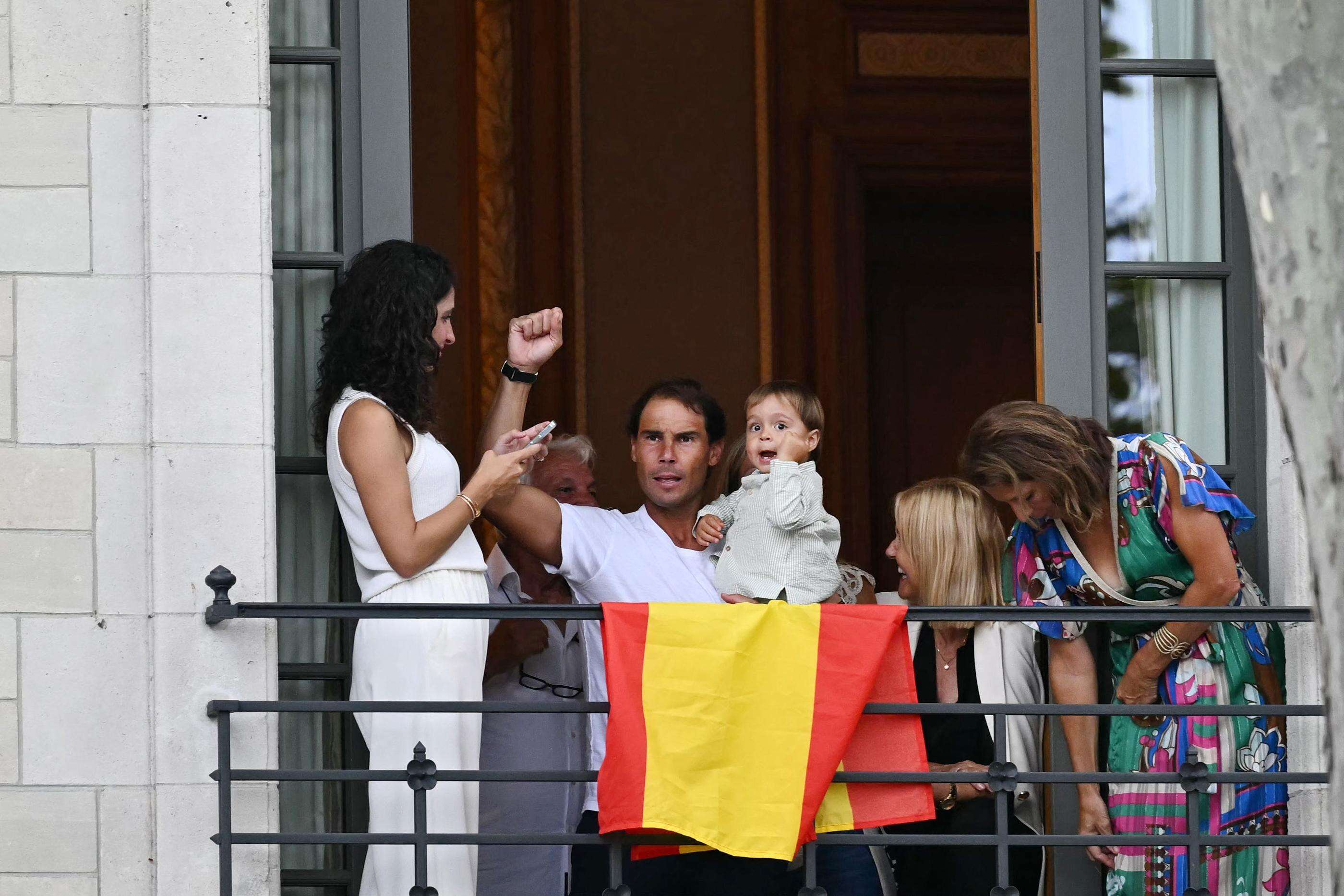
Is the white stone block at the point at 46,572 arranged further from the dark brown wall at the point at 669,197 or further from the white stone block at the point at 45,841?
the dark brown wall at the point at 669,197

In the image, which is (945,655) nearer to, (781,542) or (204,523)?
(781,542)

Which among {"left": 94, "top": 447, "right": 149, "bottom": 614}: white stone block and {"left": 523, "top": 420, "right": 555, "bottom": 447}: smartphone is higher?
{"left": 523, "top": 420, "right": 555, "bottom": 447}: smartphone

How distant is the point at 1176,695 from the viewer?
5.05m

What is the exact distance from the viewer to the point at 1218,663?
508 cm

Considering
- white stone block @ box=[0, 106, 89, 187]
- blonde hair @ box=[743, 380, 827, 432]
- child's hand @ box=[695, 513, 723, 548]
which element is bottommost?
child's hand @ box=[695, 513, 723, 548]

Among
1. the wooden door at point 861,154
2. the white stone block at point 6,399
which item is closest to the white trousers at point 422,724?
the white stone block at point 6,399

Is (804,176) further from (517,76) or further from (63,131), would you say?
(63,131)

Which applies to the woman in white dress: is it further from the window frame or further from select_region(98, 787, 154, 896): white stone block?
select_region(98, 787, 154, 896): white stone block

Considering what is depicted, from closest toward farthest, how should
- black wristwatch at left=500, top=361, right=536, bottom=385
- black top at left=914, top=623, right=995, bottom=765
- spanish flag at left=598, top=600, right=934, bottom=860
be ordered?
spanish flag at left=598, top=600, right=934, bottom=860 < black top at left=914, top=623, right=995, bottom=765 < black wristwatch at left=500, top=361, right=536, bottom=385

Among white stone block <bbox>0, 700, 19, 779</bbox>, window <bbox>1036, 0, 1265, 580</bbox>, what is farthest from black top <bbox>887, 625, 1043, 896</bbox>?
white stone block <bbox>0, 700, 19, 779</bbox>

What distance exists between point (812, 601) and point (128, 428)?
6.10ft

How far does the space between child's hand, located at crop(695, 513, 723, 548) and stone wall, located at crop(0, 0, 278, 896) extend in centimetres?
116

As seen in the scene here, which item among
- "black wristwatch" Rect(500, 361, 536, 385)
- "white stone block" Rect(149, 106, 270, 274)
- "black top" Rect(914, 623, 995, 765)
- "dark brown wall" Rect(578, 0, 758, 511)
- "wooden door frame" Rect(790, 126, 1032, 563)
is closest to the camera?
"white stone block" Rect(149, 106, 270, 274)

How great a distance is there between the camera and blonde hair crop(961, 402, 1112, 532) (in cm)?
496
